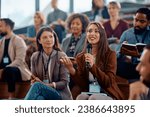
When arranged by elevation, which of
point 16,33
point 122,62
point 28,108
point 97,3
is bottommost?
point 28,108

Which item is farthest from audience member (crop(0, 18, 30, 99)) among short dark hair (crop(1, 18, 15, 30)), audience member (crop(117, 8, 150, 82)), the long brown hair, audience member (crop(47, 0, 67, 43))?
audience member (crop(117, 8, 150, 82))

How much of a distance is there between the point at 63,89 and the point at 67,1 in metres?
0.71

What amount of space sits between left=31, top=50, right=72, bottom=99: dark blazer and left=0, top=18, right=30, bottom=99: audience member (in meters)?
0.09

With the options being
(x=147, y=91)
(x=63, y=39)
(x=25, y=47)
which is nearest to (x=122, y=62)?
(x=147, y=91)

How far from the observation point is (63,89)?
3158 millimetres

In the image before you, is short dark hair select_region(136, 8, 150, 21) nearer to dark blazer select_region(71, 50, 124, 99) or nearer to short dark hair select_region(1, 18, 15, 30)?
dark blazer select_region(71, 50, 124, 99)

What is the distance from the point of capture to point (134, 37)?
3.09 metres

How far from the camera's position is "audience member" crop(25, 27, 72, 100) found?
10.3 feet

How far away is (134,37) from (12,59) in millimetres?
1006

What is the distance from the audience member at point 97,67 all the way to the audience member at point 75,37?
0.04m

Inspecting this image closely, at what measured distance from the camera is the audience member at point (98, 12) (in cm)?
312

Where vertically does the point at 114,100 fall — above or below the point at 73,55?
below

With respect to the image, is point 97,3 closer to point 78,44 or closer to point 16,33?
point 78,44

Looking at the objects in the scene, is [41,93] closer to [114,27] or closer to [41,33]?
[41,33]
